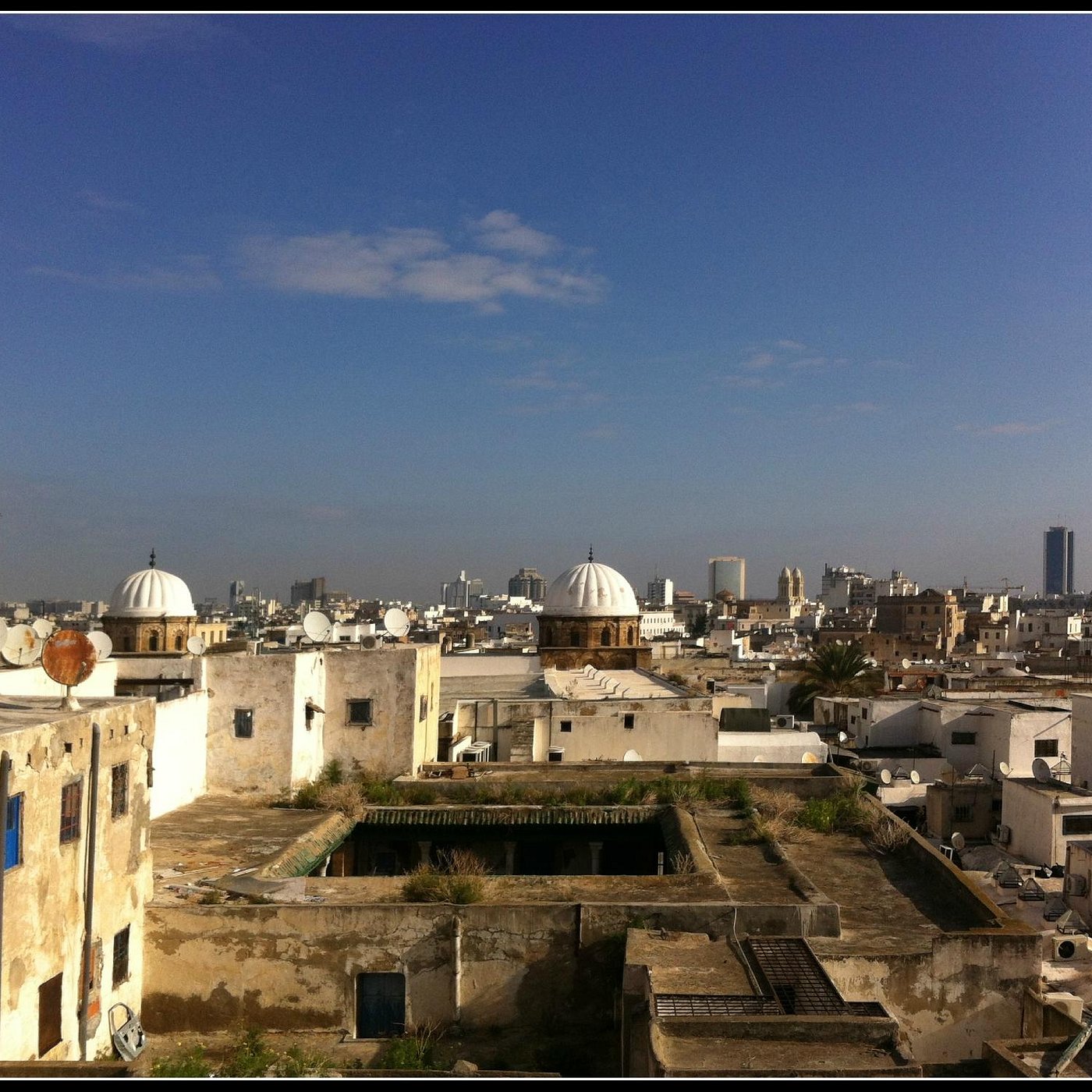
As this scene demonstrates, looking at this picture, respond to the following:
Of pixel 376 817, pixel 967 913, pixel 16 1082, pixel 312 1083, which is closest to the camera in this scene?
pixel 312 1083

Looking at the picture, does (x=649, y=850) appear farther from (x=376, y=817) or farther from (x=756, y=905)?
(x=756, y=905)

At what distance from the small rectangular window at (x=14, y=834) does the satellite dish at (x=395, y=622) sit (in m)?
14.8

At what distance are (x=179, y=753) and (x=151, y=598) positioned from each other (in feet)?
57.4

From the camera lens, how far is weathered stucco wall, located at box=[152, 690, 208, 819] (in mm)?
15422

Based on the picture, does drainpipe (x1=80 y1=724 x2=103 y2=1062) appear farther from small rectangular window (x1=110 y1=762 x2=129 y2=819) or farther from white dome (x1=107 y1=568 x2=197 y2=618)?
white dome (x1=107 y1=568 x2=197 y2=618)

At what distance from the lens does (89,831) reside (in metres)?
9.62

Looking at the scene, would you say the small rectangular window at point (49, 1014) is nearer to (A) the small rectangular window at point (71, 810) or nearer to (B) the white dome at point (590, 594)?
(A) the small rectangular window at point (71, 810)

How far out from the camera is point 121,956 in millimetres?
10500

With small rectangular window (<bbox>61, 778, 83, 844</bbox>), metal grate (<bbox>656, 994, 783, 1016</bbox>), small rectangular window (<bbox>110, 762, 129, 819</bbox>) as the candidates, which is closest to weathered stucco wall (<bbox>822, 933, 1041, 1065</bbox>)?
metal grate (<bbox>656, 994, 783, 1016</bbox>)

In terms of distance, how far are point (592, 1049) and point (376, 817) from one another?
6638mm

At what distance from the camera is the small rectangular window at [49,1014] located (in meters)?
8.84

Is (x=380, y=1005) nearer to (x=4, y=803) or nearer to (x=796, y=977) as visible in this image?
(x=796, y=977)

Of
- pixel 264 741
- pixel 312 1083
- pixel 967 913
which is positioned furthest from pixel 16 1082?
pixel 264 741

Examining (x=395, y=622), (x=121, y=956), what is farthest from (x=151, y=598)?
(x=121, y=956)
